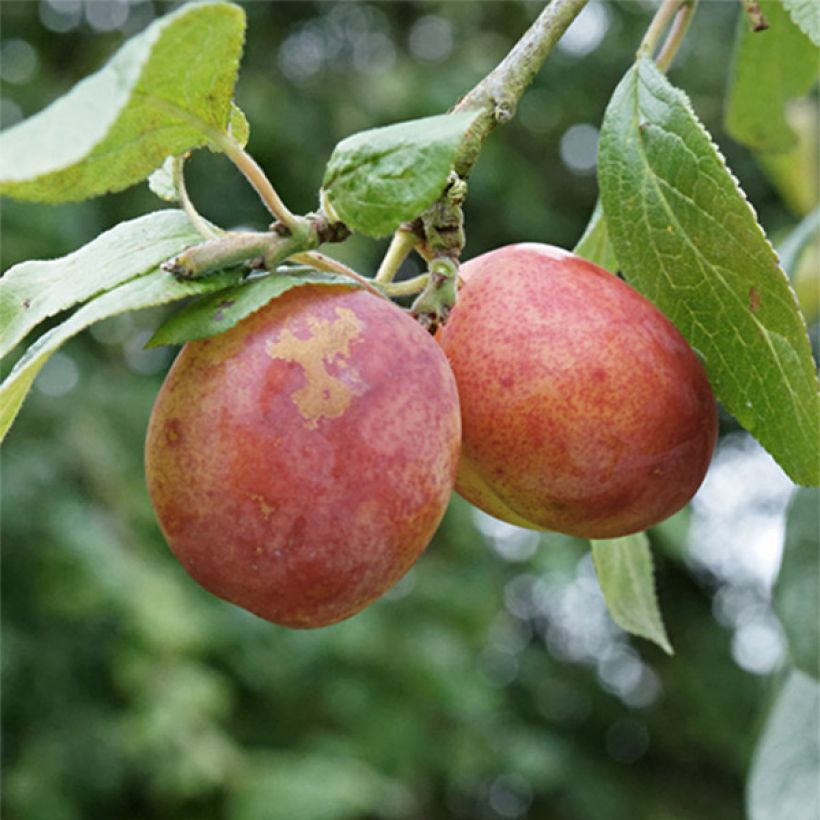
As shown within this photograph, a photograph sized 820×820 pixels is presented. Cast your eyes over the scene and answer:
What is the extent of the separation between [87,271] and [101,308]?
0.18ft

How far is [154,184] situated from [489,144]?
3.08 meters

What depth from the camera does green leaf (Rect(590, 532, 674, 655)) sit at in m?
0.70

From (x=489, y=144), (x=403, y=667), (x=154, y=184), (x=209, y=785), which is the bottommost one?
(x=403, y=667)

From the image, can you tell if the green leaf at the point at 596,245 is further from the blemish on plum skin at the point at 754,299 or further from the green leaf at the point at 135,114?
the green leaf at the point at 135,114

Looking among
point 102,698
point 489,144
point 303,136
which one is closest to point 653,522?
point 102,698

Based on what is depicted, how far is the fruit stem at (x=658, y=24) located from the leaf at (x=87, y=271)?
28cm

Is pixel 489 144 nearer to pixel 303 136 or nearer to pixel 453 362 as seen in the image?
pixel 303 136

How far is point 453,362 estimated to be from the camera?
58 cm

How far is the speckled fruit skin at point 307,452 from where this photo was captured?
1.58ft

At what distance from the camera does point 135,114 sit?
459mm

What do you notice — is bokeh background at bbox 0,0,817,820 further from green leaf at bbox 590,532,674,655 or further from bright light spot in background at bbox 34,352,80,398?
green leaf at bbox 590,532,674,655

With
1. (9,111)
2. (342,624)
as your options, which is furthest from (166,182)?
(9,111)

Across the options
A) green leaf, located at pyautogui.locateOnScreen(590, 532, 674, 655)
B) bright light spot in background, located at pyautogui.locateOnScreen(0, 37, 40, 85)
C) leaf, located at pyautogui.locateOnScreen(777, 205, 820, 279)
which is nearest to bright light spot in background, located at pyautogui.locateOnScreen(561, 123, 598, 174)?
bright light spot in background, located at pyautogui.locateOnScreen(0, 37, 40, 85)

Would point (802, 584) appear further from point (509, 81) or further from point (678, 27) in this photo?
point (509, 81)
